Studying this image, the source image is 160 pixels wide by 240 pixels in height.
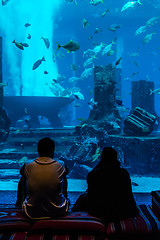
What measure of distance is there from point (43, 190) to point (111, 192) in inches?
26.1

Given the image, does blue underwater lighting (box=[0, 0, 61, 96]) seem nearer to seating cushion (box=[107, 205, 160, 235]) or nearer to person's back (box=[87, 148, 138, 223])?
person's back (box=[87, 148, 138, 223])

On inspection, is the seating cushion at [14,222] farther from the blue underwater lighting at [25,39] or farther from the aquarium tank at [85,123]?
the blue underwater lighting at [25,39]

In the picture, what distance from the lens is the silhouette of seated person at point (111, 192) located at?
90.3 inches

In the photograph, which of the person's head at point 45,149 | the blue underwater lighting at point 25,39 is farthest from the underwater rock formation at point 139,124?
the blue underwater lighting at point 25,39

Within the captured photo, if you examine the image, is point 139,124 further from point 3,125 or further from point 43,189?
point 43,189

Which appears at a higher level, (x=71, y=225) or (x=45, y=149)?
(x=45, y=149)

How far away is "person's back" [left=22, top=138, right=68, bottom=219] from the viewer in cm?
221

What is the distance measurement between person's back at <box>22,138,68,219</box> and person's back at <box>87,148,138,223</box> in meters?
0.35

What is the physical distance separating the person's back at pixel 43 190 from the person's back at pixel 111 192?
1.16 feet

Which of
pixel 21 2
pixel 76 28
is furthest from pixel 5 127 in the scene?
pixel 76 28

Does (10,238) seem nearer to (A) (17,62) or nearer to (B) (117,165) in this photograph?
(B) (117,165)

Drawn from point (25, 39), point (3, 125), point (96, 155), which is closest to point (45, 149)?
point (96, 155)

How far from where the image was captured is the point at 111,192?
231 centimetres

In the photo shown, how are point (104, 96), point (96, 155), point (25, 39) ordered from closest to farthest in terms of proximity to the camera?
point (96, 155) → point (104, 96) → point (25, 39)
